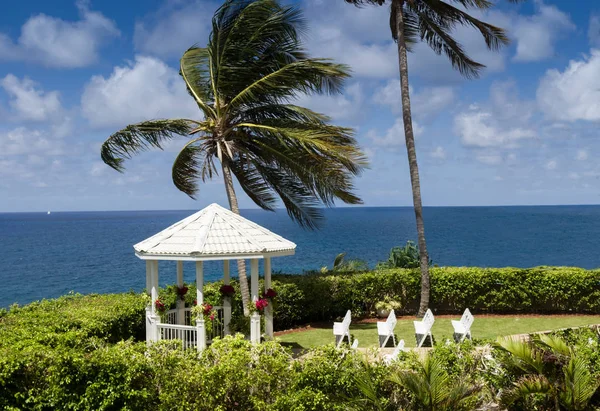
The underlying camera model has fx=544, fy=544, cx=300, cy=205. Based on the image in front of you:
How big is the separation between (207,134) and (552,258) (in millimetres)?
60364

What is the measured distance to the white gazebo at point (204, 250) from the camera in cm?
1067

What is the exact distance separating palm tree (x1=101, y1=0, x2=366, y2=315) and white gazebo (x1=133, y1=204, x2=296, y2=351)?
327cm

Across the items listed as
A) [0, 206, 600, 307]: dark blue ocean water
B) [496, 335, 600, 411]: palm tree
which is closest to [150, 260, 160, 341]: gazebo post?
[496, 335, 600, 411]: palm tree

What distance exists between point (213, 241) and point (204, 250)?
0.41 meters

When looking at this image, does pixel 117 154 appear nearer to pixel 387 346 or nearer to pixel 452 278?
Answer: pixel 387 346

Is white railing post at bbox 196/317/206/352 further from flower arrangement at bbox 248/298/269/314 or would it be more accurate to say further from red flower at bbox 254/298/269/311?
red flower at bbox 254/298/269/311

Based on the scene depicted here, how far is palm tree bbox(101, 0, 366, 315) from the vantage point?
14.7 m

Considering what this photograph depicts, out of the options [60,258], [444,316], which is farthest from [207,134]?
[60,258]

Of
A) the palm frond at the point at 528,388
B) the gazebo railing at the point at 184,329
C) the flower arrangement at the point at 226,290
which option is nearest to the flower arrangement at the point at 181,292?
the gazebo railing at the point at 184,329

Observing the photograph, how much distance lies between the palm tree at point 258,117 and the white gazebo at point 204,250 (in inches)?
129

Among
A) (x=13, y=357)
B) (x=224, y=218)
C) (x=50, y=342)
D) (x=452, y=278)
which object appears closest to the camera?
(x=13, y=357)

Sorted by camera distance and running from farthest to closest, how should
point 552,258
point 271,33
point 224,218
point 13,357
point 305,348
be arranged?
1. point 552,258
2. point 271,33
3. point 305,348
4. point 224,218
5. point 13,357

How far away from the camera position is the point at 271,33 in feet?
50.1

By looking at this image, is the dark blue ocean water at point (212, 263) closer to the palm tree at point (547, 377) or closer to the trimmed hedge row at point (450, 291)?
the trimmed hedge row at point (450, 291)
